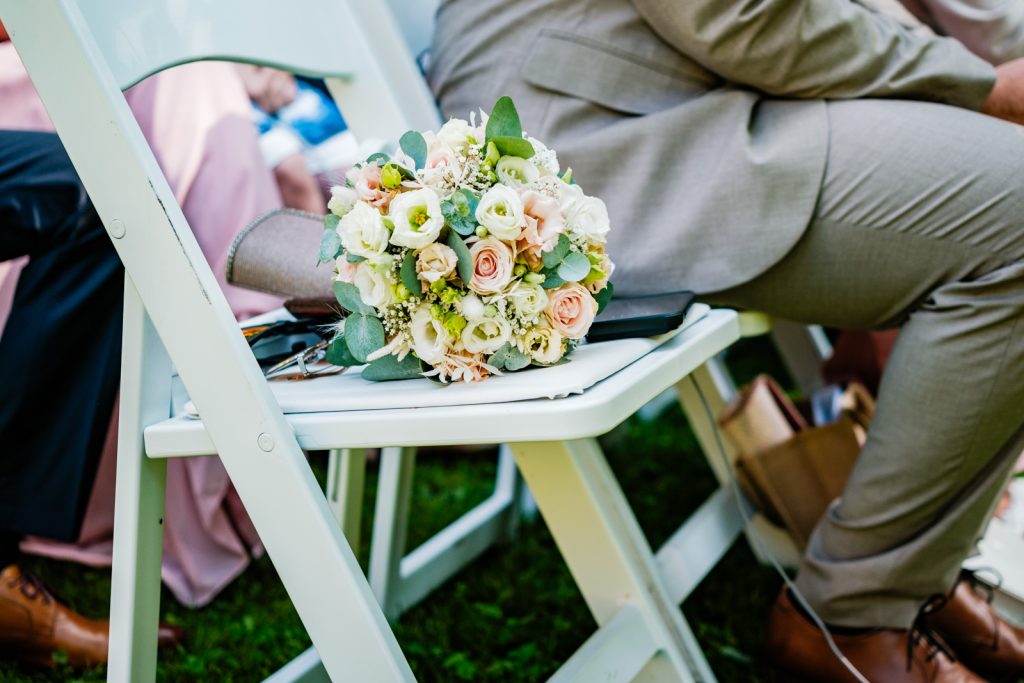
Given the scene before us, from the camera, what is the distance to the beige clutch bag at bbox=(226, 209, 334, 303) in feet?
3.33

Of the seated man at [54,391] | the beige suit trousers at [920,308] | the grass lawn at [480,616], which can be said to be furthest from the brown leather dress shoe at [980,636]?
the seated man at [54,391]

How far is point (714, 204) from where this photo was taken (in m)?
1.12

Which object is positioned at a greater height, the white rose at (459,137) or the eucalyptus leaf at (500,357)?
the white rose at (459,137)

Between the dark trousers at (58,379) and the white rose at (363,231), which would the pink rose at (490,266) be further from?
the dark trousers at (58,379)

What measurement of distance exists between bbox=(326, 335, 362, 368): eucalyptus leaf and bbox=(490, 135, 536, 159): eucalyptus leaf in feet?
0.77

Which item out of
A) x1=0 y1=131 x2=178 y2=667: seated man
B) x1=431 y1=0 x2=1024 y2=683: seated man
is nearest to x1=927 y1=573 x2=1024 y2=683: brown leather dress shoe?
x1=431 y1=0 x2=1024 y2=683: seated man

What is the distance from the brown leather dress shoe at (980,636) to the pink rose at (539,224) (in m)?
0.85

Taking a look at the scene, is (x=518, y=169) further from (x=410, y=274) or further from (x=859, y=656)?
(x=859, y=656)

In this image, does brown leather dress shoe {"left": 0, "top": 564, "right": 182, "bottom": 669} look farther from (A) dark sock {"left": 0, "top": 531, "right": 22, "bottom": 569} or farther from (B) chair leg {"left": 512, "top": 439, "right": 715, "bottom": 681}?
(B) chair leg {"left": 512, "top": 439, "right": 715, "bottom": 681}

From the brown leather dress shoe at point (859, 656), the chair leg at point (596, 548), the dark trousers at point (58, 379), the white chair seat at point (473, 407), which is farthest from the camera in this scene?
the dark trousers at point (58, 379)

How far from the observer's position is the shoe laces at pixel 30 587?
1.28 metres

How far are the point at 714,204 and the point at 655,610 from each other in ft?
1.65

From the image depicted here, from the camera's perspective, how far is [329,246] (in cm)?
81

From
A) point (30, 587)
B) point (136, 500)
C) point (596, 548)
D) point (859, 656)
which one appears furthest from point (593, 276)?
point (30, 587)
